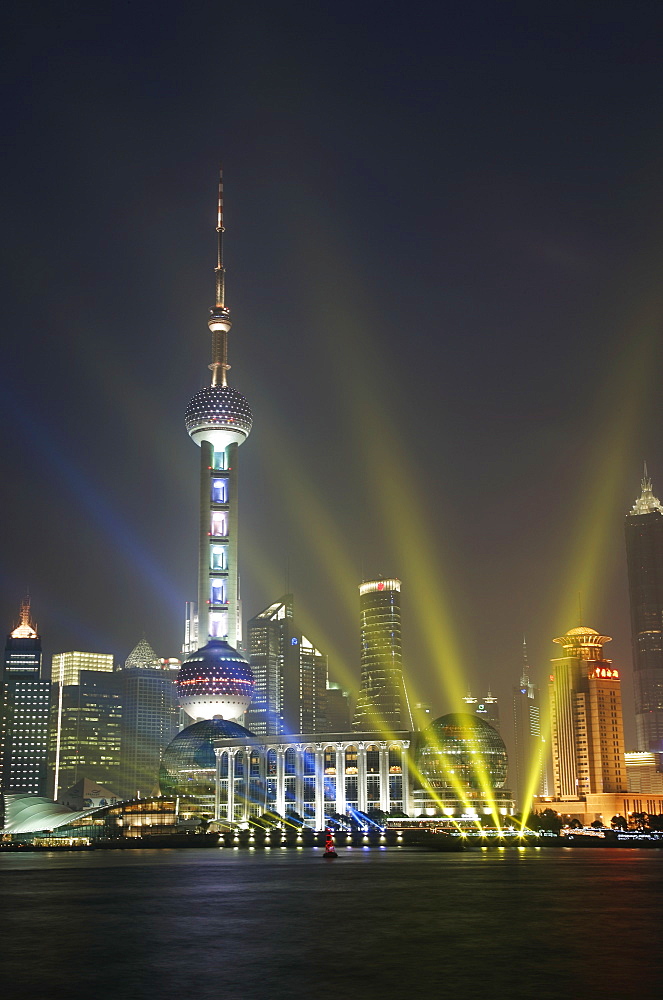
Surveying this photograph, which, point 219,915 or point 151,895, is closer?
point 219,915

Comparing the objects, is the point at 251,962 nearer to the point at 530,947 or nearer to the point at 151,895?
the point at 530,947

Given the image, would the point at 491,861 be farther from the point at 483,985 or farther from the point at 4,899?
the point at 483,985

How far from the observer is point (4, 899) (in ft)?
275

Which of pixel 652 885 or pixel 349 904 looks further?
pixel 652 885

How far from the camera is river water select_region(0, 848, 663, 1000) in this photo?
40594 mm

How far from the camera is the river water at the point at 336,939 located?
40.6m

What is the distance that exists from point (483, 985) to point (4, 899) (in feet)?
176

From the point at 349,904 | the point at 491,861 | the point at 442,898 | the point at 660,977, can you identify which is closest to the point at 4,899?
the point at 349,904

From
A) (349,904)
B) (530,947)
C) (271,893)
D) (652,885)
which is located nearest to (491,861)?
(652,885)

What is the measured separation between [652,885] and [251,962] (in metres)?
56.8

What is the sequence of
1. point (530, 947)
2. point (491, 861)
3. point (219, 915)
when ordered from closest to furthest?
point (530, 947) < point (219, 915) < point (491, 861)

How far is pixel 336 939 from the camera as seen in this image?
54781 millimetres

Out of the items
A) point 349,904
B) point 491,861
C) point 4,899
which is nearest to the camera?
point 349,904

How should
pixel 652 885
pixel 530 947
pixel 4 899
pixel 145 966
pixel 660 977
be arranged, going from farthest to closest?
pixel 652 885
pixel 4 899
pixel 530 947
pixel 145 966
pixel 660 977
